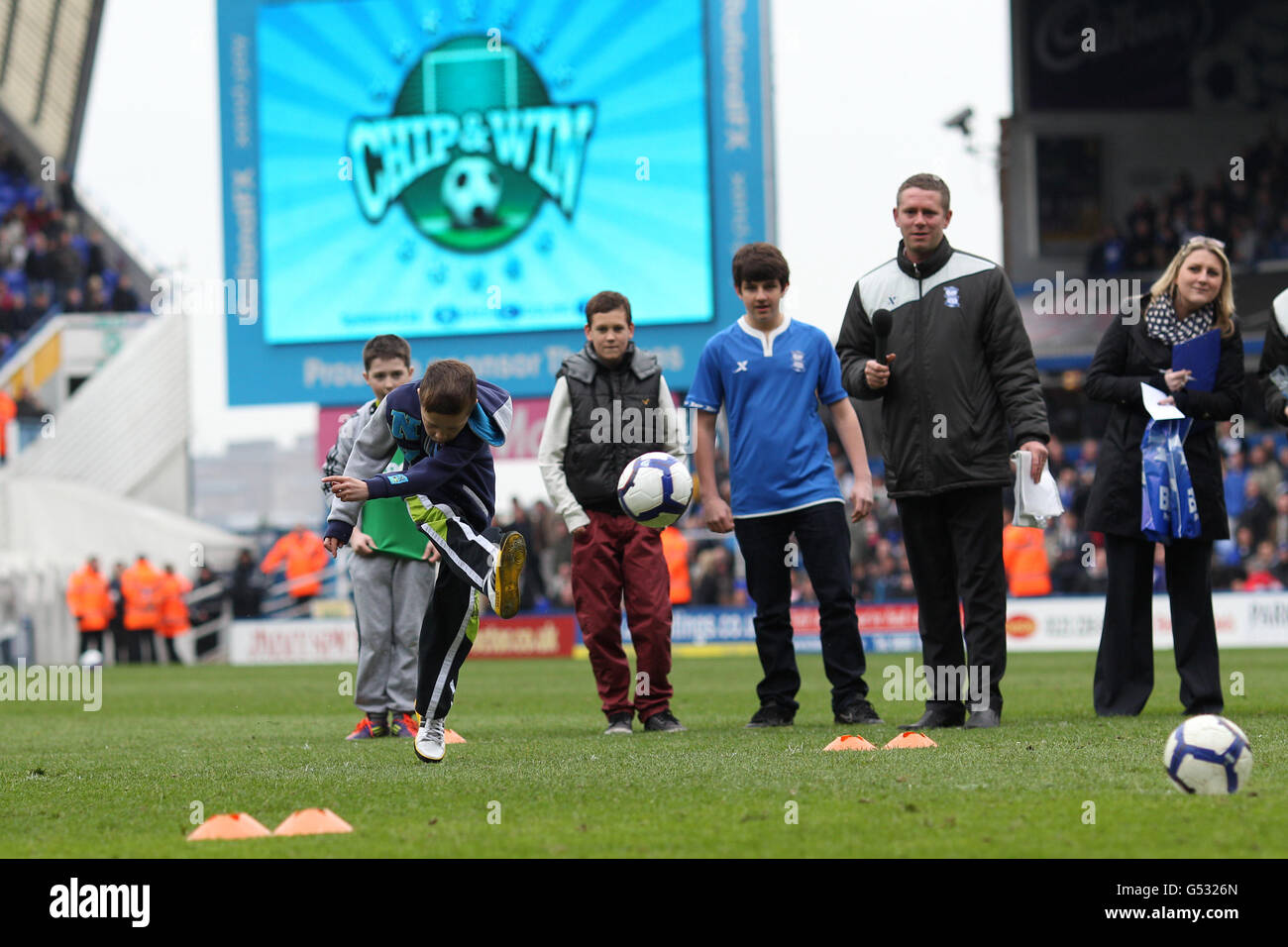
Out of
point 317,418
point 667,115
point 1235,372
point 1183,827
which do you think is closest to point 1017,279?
point 667,115

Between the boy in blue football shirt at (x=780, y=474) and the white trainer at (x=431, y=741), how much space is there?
1.71 m

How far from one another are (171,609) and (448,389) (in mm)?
18983

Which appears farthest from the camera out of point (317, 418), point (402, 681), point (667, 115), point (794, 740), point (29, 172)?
point (29, 172)

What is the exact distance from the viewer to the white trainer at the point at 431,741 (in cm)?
637

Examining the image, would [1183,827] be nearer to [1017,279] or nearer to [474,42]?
[474,42]

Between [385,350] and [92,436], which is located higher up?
[92,436]

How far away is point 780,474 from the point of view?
24.9 feet

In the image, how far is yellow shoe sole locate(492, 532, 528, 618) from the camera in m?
6.26

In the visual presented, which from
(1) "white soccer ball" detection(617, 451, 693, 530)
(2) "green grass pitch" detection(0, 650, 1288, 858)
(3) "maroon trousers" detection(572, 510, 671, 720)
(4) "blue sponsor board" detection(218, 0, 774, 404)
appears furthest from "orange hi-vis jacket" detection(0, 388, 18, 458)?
(1) "white soccer ball" detection(617, 451, 693, 530)

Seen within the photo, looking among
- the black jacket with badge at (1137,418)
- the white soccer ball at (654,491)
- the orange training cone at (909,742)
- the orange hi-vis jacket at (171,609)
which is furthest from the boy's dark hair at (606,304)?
the orange hi-vis jacket at (171,609)

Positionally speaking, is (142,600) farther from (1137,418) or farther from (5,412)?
(1137,418)

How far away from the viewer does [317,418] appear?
2617cm

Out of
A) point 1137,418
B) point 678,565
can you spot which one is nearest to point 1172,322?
point 1137,418
